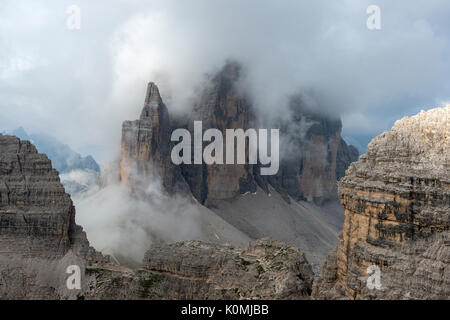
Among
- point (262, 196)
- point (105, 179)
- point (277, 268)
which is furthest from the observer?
point (262, 196)

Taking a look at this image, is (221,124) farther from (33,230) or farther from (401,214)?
(401,214)

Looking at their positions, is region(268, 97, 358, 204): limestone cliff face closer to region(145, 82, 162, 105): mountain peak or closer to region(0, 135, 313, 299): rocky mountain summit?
region(145, 82, 162, 105): mountain peak

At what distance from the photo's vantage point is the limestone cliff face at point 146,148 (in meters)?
105

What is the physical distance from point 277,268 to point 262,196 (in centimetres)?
10557

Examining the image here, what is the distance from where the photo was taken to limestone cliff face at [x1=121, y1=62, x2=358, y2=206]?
107250 millimetres

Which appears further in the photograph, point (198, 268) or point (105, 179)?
point (105, 179)

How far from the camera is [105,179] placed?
114 meters

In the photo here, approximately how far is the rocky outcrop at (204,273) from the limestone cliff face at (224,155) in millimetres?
55308

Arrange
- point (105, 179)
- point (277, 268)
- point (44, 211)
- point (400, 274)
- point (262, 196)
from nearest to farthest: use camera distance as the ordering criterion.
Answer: point (400, 274) → point (277, 268) → point (44, 211) → point (105, 179) → point (262, 196)

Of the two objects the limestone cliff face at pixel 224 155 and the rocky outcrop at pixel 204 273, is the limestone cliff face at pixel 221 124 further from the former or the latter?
the rocky outcrop at pixel 204 273

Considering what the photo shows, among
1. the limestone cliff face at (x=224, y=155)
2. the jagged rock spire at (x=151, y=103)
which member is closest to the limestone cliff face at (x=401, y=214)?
the limestone cliff face at (x=224, y=155)

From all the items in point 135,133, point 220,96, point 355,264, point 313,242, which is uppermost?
point 220,96

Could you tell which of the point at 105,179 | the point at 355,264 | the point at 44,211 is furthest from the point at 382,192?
the point at 105,179
